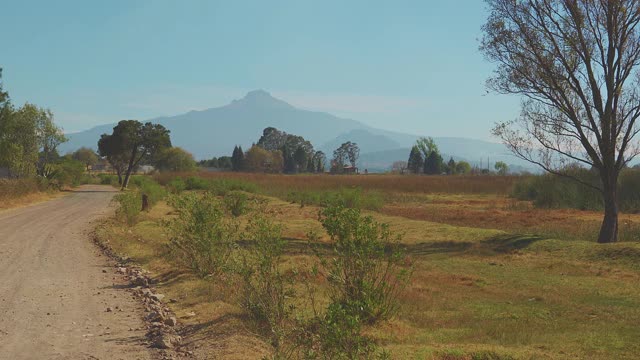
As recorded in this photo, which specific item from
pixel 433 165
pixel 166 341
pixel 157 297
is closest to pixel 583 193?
pixel 157 297

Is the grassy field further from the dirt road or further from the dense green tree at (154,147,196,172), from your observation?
the dense green tree at (154,147,196,172)

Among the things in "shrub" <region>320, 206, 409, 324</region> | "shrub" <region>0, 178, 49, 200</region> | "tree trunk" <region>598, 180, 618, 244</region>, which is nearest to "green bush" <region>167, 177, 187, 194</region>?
"shrub" <region>0, 178, 49, 200</region>

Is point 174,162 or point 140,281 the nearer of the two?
point 140,281

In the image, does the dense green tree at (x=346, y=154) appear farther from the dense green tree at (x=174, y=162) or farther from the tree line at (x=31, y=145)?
the tree line at (x=31, y=145)

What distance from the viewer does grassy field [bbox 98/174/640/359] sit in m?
6.42

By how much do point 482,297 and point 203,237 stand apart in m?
5.16

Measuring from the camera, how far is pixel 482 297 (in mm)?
9531

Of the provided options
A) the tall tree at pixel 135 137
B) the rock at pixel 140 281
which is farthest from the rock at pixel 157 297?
the tall tree at pixel 135 137

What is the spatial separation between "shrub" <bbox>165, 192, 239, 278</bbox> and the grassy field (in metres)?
0.41

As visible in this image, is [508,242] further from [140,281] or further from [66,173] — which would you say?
[66,173]

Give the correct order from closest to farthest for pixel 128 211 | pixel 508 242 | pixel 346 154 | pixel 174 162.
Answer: pixel 508 242 → pixel 128 211 → pixel 174 162 → pixel 346 154

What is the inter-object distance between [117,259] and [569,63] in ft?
47.2

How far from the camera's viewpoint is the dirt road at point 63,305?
6.36 metres

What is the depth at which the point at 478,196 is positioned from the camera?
147 feet
